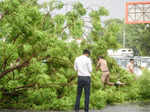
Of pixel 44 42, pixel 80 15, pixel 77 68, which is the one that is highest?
pixel 80 15

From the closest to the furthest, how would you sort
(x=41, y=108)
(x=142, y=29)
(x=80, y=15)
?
(x=41, y=108)
(x=80, y=15)
(x=142, y=29)

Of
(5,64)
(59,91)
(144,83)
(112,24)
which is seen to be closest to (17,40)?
(5,64)

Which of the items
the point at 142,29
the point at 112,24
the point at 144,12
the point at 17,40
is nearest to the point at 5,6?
the point at 17,40

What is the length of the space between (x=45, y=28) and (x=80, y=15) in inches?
64.5

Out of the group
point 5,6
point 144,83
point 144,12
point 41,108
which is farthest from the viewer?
point 144,12

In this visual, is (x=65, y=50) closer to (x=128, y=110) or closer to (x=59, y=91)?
(x=59, y=91)

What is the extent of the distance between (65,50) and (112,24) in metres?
2.45

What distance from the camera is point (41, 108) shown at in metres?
12.7

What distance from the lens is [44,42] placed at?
1177cm

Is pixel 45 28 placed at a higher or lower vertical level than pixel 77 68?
higher

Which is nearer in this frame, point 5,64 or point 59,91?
point 5,64

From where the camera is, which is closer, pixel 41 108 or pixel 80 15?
pixel 41 108

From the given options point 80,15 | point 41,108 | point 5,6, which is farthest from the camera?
point 80,15

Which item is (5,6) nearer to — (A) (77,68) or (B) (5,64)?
(B) (5,64)
